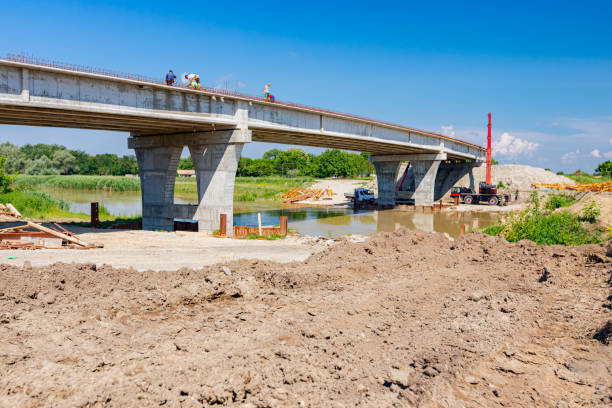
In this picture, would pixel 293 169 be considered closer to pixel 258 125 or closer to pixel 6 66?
pixel 258 125

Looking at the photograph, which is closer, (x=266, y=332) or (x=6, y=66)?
(x=266, y=332)

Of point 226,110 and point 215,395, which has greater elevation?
point 226,110

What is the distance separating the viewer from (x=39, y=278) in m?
8.56

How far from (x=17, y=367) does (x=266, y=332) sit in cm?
344

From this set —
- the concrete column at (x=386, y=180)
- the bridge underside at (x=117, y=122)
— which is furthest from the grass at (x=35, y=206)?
the concrete column at (x=386, y=180)

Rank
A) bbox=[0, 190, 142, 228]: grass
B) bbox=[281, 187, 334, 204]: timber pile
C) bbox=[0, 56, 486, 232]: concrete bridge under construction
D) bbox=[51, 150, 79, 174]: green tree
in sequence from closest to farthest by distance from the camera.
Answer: bbox=[0, 56, 486, 232]: concrete bridge under construction
bbox=[0, 190, 142, 228]: grass
bbox=[281, 187, 334, 204]: timber pile
bbox=[51, 150, 79, 174]: green tree

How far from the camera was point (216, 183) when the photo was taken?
23688 mm

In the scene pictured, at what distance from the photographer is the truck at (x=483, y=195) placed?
50188mm

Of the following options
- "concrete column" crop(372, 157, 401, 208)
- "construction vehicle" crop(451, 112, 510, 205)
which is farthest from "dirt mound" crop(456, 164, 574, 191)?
"concrete column" crop(372, 157, 401, 208)

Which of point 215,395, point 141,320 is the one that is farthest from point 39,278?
point 215,395

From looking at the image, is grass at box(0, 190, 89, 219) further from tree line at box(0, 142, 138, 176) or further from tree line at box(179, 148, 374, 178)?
tree line at box(179, 148, 374, 178)

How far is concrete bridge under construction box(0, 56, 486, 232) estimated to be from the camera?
16688 mm

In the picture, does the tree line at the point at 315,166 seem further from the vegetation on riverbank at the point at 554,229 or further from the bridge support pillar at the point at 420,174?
the vegetation on riverbank at the point at 554,229

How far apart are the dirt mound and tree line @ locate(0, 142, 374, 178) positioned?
43.1 m
